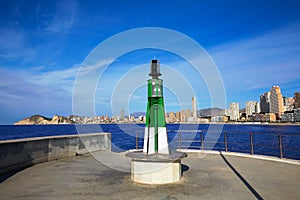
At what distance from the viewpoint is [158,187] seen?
19.2 ft

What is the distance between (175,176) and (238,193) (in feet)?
5.63

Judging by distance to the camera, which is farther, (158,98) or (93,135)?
(93,135)

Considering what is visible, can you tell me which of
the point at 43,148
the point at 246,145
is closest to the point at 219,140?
the point at 246,145

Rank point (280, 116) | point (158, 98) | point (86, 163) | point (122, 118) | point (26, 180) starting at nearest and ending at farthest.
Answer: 1. point (26, 180)
2. point (158, 98)
3. point (86, 163)
4. point (122, 118)
5. point (280, 116)

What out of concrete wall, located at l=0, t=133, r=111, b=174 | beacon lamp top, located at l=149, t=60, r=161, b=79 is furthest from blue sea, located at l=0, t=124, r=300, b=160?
beacon lamp top, located at l=149, t=60, r=161, b=79

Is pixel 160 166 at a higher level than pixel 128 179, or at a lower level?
higher

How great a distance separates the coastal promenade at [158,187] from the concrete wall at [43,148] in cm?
43

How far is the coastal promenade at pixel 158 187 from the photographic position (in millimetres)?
5125

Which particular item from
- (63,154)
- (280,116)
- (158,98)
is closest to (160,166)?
(158,98)

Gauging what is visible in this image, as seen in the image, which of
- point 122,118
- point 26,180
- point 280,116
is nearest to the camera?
point 26,180

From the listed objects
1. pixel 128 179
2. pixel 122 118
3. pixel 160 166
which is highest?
pixel 122 118

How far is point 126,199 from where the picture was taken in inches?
192

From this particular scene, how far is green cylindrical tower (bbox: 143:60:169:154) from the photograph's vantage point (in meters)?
6.84

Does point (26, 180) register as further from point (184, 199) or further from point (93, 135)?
point (93, 135)
